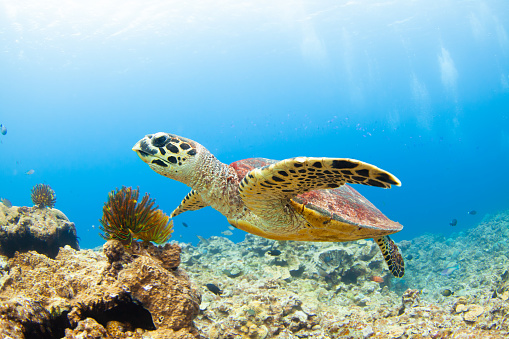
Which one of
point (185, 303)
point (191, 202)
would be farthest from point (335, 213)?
point (191, 202)

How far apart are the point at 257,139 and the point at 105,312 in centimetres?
9095

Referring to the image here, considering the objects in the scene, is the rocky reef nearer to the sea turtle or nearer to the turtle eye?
the sea turtle

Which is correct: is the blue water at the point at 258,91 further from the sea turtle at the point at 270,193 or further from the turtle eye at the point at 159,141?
the turtle eye at the point at 159,141

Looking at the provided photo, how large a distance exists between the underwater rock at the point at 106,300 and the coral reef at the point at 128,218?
0.13 metres

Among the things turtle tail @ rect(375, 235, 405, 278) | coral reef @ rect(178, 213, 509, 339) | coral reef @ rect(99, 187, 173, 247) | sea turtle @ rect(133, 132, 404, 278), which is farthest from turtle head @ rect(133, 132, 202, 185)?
turtle tail @ rect(375, 235, 405, 278)

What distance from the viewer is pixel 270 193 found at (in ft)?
7.80

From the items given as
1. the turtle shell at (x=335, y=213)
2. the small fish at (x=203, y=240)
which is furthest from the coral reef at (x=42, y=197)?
the small fish at (x=203, y=240)

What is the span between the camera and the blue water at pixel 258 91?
2928 centimetres

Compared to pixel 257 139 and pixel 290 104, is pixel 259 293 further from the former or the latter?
pixel 257 139

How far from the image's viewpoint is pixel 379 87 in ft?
233

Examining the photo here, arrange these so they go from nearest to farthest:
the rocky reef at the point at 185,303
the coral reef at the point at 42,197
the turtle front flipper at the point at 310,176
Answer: the rocky reef at the point at 185,303 < the turtle front flipper at the point at 310,176 < the coral reef at the point at 42,197

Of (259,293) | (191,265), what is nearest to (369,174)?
(259,293)

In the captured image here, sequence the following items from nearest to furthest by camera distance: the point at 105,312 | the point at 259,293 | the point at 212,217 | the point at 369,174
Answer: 1. the point at 105,312
2. the point at 369,174
3. the point at 259,293
4. the point at 212,217

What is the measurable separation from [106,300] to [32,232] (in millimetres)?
3774
